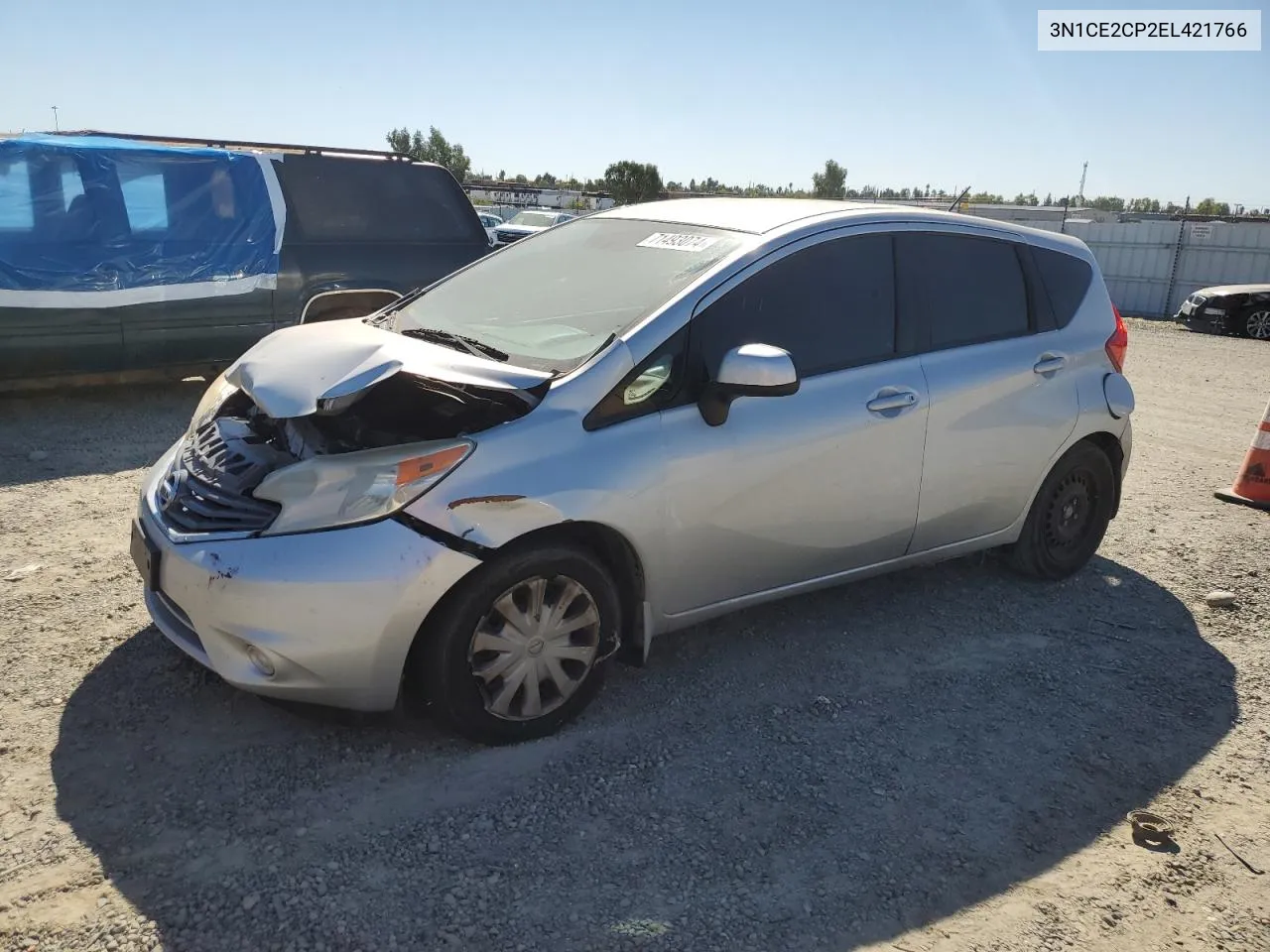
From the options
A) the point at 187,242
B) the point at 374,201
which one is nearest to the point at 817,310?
the point at 374,201

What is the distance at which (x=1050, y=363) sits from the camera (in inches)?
174

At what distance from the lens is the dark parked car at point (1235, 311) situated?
16984 millimetres

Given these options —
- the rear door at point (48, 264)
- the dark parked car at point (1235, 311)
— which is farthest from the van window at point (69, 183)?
the dark parked car at point (1235, 311)

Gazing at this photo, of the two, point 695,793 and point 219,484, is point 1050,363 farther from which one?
point 219,484

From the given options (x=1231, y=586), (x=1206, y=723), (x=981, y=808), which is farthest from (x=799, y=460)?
(x=1231, y=586)

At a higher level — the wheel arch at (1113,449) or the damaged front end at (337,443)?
the damaged front end at (337,443)

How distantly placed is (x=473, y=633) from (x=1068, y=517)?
10.7 ft

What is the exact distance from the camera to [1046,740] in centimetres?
348

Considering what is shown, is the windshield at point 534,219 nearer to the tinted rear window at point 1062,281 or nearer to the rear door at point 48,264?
the rear door at point 48,264

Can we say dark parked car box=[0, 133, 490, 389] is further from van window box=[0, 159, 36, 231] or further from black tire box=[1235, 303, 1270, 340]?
black tire box=[1235, 303, 1270, 340]

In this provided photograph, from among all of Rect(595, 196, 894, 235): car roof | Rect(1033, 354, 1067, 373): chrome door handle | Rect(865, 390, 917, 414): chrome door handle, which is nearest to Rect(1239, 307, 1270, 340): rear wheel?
Rect(1033, 354, 1067, 373): chrome door handle

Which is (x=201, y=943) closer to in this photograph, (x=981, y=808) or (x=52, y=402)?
(x=981, y=808)

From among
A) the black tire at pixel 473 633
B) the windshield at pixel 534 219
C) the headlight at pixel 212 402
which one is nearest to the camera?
the black tire at pixel 473 633

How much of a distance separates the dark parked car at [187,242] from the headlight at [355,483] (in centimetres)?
311
